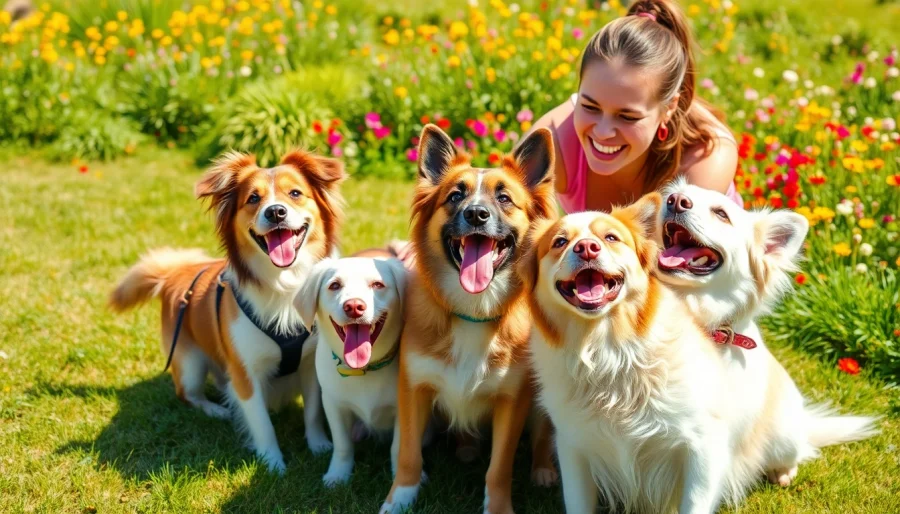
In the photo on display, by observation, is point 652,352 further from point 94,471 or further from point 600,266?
point 94,471

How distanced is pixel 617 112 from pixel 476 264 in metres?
1.21

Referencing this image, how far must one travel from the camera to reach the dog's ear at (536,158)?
346 centimetres

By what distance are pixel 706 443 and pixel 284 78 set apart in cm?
656

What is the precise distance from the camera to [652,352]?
2.97m

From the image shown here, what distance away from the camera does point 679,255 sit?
10.2ft

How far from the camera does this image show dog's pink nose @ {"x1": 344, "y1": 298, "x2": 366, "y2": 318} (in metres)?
3.42

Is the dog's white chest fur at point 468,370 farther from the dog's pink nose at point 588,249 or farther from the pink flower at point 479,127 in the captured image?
the pink flower at point 479,127

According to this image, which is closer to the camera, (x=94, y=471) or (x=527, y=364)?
(x=527, y=364)

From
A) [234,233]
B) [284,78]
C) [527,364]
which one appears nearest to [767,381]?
[527,364]

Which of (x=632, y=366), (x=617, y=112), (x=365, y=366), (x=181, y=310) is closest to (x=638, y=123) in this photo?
(x=617, y=112)

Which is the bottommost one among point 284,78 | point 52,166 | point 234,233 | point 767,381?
point 52,166

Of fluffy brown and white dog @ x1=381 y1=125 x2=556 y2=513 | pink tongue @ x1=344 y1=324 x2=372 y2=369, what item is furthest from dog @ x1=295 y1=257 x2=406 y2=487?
fluffy brown and white dog @ x1=381 y1=125 x2=556 y2=513

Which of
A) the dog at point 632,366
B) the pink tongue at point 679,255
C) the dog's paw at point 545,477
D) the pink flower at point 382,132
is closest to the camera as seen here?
the dog at point 632,366

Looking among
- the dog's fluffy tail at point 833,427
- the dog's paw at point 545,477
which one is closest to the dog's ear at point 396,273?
the dog's paw at point 545,477
